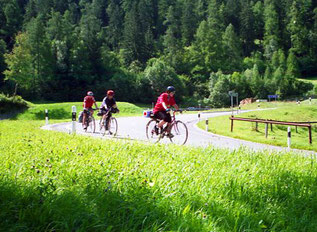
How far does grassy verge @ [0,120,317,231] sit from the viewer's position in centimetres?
330

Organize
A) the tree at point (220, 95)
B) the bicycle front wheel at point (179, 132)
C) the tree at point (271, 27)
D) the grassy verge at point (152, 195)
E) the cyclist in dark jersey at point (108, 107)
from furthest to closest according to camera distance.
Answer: the tree at point (271, 27) → the tree at point (220, 95) → the cyclist in dark jersey at point (108, 107) → the bicycle front wheel at point (179, 132) → the grassy verge at point (152, 195)

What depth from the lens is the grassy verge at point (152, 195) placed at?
3.30m

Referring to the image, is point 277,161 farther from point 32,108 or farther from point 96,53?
point 96,53

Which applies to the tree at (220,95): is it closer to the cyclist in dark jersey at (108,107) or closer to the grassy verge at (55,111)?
the grassy verge at (55,111)

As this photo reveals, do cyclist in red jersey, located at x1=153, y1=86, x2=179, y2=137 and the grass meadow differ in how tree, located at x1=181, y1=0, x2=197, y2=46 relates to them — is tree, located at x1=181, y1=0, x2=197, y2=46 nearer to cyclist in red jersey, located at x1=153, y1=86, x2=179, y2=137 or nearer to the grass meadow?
cyclist in red jersey, located at x1=153, y1=86, x2=179, y2=137

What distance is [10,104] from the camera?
1483 inches

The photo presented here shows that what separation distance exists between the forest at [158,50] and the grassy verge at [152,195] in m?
57.0

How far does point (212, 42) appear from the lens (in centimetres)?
11406

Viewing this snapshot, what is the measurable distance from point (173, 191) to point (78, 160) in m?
2.36

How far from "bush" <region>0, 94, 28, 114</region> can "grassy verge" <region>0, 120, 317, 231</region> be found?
34.3m

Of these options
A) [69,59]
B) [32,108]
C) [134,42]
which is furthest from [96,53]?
[32,108]

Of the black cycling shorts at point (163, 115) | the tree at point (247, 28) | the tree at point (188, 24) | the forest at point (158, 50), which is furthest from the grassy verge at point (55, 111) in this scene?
the tree at point (247, 28)

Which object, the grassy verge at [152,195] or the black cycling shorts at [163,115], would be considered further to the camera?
the black cycling shorts at [163,115]

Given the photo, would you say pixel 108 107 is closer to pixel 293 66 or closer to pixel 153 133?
pixel 153 133
